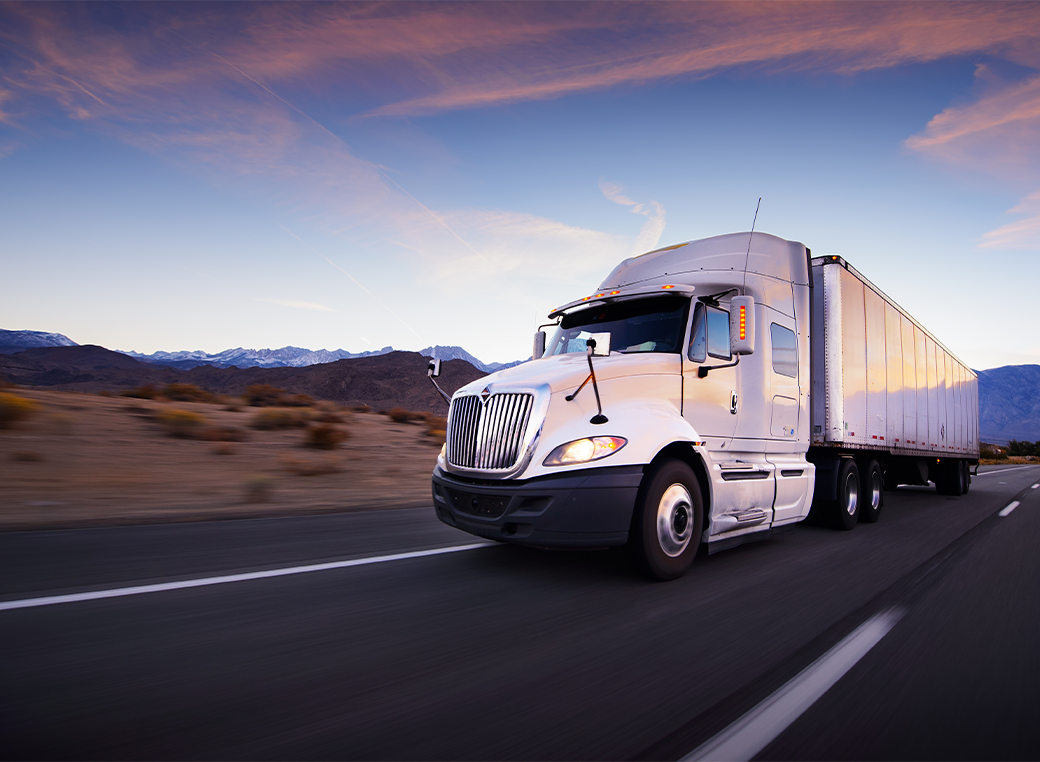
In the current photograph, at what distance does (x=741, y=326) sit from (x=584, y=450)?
2032 millimetres

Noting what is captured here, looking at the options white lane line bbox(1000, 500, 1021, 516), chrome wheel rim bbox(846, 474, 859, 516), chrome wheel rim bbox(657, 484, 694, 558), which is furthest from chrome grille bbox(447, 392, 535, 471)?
white lane line bbox(1000, 500, 1021, 516)

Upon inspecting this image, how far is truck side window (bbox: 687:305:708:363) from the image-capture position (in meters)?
5.62

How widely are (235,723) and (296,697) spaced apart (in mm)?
302

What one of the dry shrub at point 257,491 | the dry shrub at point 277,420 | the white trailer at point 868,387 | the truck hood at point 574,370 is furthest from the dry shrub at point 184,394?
the white trailer at point 868,387

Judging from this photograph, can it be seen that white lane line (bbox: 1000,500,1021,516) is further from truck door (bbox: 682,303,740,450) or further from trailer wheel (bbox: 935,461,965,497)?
truck door (bbox: 682,303,740,450)

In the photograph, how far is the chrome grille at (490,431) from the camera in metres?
4.73

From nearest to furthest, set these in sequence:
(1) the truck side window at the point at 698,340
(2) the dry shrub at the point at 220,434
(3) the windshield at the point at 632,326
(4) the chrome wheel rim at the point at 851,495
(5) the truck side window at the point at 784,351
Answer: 1. (1) the truck side window at the point at 698,340
2. (3) the windshield at the point at 632,326
3. (5) the truck side window at the point at 784,351
4. (4) the chrome wheel rim at the point at 851,495
5. (2) the dry shrub at the point at 220,434

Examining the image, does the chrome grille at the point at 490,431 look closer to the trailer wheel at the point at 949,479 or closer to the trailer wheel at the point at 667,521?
the trailer wheel at the point at 667,521

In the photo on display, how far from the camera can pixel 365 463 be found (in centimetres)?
1389

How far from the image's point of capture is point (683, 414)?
5375 mm

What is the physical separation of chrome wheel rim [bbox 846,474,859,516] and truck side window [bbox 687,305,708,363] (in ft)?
14.2

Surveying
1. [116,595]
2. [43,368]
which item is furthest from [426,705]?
[43,368]

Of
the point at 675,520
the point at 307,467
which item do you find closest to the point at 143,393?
the point at 307,467

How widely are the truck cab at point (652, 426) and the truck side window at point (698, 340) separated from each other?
0.01 metres
